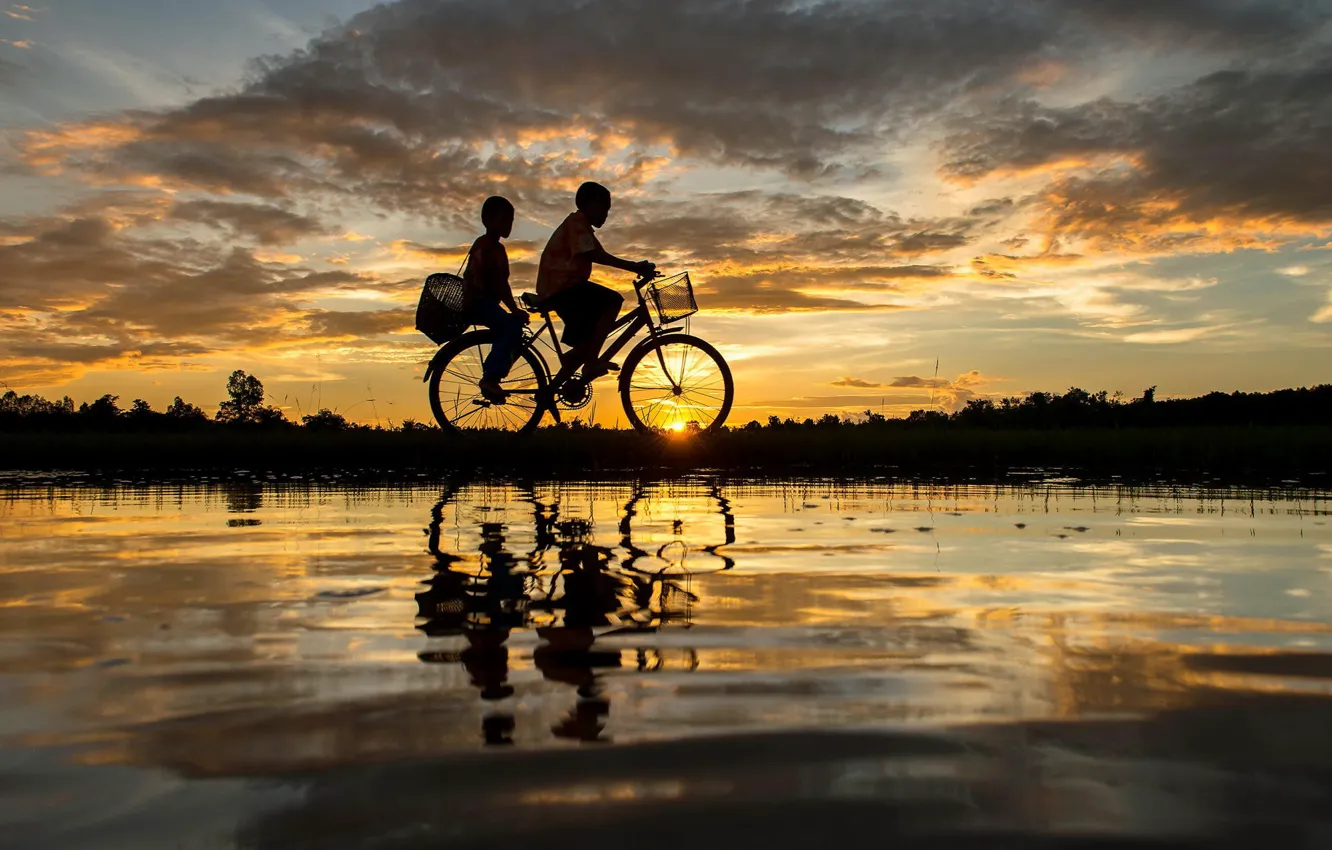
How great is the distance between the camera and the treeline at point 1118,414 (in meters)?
24.5

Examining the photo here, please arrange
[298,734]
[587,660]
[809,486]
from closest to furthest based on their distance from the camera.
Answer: [298,734] → [587,660] → [809,486]

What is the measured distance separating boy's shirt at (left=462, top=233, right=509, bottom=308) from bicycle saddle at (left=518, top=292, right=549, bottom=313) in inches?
11.9

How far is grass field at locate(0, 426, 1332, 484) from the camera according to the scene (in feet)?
46.8

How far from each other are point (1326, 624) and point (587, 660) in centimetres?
291

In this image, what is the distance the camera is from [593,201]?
1170 centimetres

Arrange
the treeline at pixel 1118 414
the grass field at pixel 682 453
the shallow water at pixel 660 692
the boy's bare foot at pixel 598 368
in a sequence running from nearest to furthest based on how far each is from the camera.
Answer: the shallow water at pixel 660 692
the boy's bare foot at pixel 598 368
the grass field at pixel 682 453
the treeline at pixel 1118 414

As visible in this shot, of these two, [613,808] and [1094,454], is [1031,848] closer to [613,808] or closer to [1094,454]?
[613,808]

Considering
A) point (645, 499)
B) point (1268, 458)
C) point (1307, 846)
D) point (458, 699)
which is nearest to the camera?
point (1307, 846)

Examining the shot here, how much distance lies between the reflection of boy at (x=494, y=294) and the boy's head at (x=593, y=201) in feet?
3.67

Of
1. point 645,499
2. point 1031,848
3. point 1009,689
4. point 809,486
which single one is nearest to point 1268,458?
point 809,486

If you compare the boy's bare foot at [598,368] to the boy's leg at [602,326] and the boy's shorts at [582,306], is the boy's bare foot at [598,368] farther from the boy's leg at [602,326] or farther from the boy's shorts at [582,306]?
the boy's shorts at [582,306]

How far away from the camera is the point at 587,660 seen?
3.13 metres

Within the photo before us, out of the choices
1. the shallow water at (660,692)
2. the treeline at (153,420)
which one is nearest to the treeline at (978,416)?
the treeline at (153,420)

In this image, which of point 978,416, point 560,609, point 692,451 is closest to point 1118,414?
point 978,416
